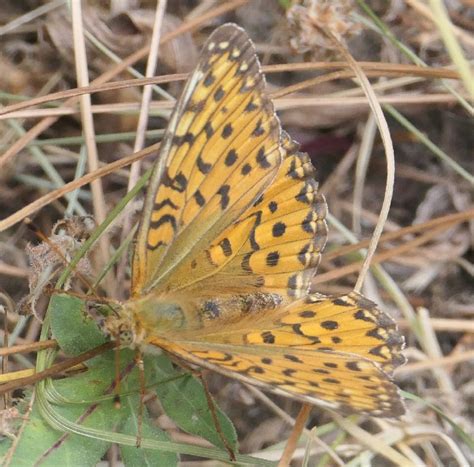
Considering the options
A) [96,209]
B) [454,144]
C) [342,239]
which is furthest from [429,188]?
[96,209]

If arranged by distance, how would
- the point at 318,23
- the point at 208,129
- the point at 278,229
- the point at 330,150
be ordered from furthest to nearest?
1. the point at 330,150
2. the point at 318,23
3. the point at 278,229
4. the point at 208,129

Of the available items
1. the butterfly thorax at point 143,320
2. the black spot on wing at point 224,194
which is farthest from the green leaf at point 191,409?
the black spot on wing at point 224,194

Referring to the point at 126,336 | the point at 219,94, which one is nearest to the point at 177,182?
the point at 219,94

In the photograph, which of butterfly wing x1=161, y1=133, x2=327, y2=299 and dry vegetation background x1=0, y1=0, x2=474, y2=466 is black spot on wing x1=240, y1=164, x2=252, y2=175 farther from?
dry vegetation background x1=0, y1=0, x2=474, y2=466

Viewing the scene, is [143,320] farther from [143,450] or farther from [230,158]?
[230,158]

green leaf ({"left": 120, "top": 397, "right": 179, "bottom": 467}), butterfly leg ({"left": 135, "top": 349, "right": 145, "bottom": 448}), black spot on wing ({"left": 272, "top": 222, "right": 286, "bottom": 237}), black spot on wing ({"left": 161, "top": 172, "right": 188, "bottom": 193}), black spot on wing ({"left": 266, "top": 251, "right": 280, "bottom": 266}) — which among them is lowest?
green leaf ({"left": 120, "top": 397, "right": 179, "bottom": 467})

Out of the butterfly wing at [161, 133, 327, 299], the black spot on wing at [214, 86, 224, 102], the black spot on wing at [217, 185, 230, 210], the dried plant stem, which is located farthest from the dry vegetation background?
the black spot on wing at [214, 86, 224, 102]
